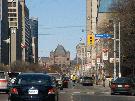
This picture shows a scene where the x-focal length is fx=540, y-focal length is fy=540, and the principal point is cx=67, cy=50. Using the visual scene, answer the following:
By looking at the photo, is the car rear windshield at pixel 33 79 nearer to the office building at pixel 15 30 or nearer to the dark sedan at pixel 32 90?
the dark sedan at pixel 32 90

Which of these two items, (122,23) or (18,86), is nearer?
(18,86)

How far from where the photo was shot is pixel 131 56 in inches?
2675

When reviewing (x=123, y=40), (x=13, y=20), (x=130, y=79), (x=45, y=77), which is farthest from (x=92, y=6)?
(x=45, y=77)

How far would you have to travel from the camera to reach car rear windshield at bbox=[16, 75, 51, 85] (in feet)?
68.5

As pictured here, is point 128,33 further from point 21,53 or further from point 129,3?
point 21,53

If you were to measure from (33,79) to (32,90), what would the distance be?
2.53ft

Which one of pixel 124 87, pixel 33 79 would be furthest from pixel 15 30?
pixel 33 79

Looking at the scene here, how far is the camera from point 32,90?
20.4 meters

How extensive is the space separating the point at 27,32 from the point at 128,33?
102m

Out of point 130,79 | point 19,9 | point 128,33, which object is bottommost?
point 130,79

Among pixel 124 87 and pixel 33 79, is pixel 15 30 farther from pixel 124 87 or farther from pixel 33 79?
pixel 33 79

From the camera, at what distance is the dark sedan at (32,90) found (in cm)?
2039

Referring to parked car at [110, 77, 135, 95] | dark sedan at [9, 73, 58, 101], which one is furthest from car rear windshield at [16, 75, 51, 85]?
parked car at [110, 77, 135, 95]

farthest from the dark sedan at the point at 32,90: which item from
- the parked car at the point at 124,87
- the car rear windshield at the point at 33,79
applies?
the parked car at the point at 124,87
